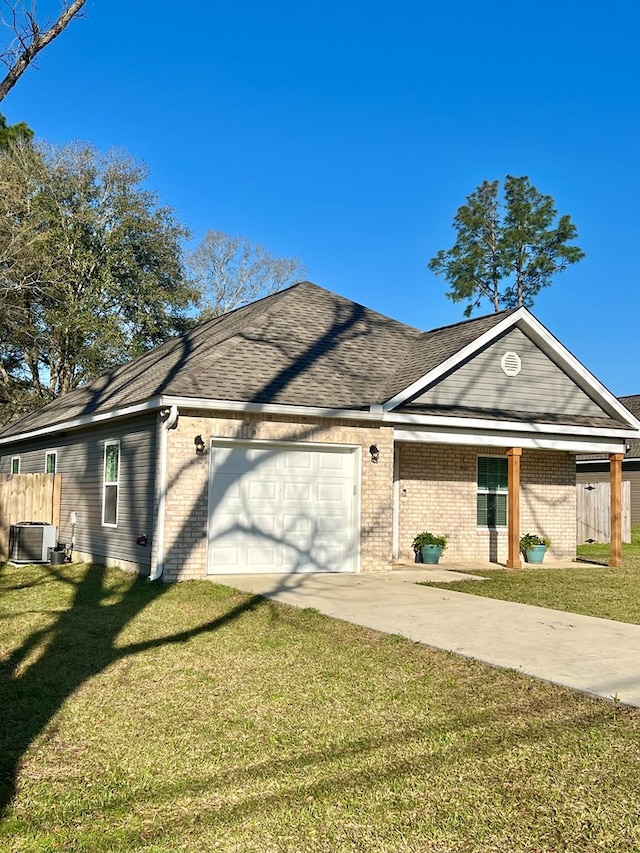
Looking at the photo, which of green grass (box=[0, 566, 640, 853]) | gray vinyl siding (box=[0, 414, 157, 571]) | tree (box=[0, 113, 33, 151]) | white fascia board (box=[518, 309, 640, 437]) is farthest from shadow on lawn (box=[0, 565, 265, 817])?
tree (box=[0, 113, 33, 151])

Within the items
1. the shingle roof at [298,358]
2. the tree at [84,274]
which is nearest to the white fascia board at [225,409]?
the shingle roof at [298,358]

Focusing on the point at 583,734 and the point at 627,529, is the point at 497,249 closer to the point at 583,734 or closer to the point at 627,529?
the point at 627,529

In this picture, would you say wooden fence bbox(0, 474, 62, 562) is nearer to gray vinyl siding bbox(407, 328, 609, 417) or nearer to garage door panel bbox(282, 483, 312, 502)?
garage door panel bbox(282, 483, 312, 502)

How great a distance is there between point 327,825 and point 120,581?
942 cm

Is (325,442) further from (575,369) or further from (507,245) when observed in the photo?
(507,245)

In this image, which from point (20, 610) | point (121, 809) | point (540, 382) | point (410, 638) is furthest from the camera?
point (540, 382)

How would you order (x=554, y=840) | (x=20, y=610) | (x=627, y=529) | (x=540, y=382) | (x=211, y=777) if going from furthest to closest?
(x=627, y=529)
(x=540, y=382)
(x=20, y=610)
(x=211, y=777)
(x=554, y=840)

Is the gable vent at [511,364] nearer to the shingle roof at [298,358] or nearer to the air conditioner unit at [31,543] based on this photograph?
the shingle roof at [298,358]

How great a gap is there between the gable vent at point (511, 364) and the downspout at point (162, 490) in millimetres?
7259

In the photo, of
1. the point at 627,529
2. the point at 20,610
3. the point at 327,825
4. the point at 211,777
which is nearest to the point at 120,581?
the point at 20,610

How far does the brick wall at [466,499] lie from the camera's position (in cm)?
1719

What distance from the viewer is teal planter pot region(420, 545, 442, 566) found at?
1662cm

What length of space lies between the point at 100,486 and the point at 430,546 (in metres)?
6.66

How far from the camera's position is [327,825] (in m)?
4.07
